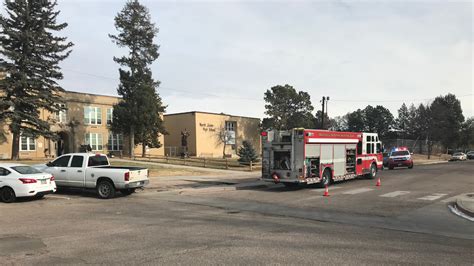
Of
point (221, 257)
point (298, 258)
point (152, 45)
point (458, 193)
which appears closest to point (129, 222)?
point (221, 257)

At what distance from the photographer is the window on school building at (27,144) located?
130 feet

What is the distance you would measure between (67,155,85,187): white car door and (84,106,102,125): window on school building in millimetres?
31411

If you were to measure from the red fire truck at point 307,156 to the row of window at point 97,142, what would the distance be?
2939 centimetres

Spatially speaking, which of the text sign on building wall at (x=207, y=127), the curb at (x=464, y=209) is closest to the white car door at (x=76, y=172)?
the curb at (x=464, y=209)

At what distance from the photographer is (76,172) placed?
16.6 metres

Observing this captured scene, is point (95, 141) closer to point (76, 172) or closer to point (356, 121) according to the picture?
point (76, 172)

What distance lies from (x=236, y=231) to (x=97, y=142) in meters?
41.3

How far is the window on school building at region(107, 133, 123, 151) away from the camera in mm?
48969

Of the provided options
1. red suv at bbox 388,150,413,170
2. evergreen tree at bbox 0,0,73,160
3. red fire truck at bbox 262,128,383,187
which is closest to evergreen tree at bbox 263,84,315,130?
red suv at bbox 388,150,413,170

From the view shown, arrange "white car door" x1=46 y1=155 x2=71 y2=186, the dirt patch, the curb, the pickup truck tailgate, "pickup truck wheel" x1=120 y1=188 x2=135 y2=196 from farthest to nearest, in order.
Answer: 1. "pickup truck wheel" x1=120 y1=188 x2=135 y2=196
2. "white car door" x1=46 y1=155 x2=71 y2=186
3. the pickup truck tailgate
4. the curb
5. the dirt patch

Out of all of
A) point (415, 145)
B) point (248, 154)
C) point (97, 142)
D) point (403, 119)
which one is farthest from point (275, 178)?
point (403, 119)

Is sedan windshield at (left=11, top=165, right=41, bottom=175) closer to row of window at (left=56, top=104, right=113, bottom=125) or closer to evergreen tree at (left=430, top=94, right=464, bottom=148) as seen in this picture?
row of window at (left=56, top=104, right=113, bottom=125)

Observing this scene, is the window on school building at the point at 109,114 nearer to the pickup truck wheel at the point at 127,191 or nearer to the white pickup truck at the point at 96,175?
the white pickup truck at the point at 96,175

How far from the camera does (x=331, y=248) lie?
7523 millimetres
